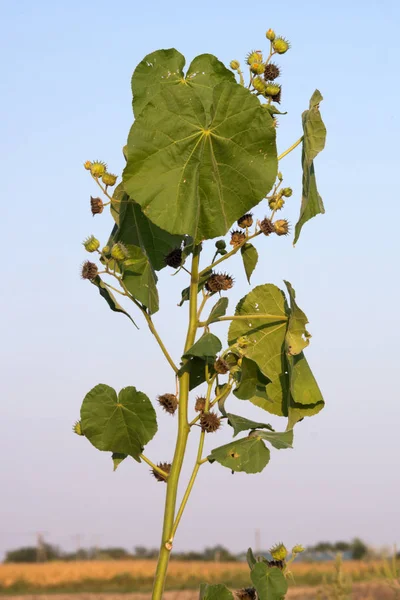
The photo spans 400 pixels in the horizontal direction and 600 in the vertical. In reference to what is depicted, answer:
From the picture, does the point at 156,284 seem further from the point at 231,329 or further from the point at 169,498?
the point at 169,498

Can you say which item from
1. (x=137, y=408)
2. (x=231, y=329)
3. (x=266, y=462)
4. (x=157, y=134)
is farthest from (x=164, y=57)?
(x=266, y=462)

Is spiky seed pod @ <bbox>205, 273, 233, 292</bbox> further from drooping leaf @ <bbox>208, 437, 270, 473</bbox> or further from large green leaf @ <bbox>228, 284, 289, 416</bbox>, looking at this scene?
drooping leaf @ <bbox>208, 437, 270, 473</bbox>

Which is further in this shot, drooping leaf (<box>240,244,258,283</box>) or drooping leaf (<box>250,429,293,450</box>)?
drooping leaf (<box>240,244,258,283</box>)

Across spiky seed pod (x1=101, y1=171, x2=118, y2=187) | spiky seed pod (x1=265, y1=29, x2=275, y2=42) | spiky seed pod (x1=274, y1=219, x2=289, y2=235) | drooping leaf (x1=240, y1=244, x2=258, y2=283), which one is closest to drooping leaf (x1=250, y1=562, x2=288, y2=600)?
drooping leaf (x1=240, y1=244, x2=258, y2=283)

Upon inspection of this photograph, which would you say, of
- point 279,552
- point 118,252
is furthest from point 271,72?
point 279,552

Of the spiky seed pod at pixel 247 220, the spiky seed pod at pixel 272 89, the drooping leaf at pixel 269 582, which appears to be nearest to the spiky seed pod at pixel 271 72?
the spiky seed pod at pixel 272 89

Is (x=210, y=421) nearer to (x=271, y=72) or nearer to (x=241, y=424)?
(x=241, y=424)

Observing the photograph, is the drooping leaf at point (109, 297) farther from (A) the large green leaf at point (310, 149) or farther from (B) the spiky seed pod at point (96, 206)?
(A) the large green leaf at point (310, 149)
